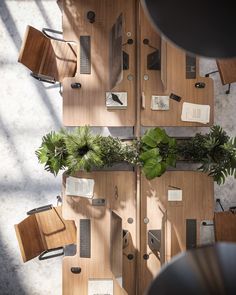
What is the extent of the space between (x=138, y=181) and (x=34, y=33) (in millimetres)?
1887

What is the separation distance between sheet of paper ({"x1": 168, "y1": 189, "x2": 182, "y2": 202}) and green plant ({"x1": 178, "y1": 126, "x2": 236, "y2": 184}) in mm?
336

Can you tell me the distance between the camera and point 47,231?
14.4 feet

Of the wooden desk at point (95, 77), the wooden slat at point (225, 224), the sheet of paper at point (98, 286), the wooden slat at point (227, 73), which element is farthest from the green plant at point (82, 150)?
the wooden slat at point (227, 73)

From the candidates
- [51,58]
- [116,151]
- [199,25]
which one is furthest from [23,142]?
[199,25]

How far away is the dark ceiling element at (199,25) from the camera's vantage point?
3.74 ft

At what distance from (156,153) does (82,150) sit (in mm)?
697

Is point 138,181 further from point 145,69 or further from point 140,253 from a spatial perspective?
point 145,69

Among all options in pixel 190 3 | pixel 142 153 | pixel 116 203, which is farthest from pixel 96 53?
pixel 190 3

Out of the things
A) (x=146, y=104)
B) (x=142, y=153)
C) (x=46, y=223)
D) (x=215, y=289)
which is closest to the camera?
(x=215, y=289)

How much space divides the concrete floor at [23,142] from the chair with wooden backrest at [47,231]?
0.53 meters

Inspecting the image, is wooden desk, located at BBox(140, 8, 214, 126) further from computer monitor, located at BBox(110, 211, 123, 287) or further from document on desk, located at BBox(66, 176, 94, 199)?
computer monitor, located at BBox(110, 211, 123, 287)

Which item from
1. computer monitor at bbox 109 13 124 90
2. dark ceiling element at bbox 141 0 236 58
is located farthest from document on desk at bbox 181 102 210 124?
dark ceiling element at bbox 141 0 236 58

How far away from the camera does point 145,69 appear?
4148 millimetres

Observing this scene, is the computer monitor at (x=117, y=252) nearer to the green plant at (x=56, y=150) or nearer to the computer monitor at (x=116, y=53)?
the green plant at (x=56, y=150)
